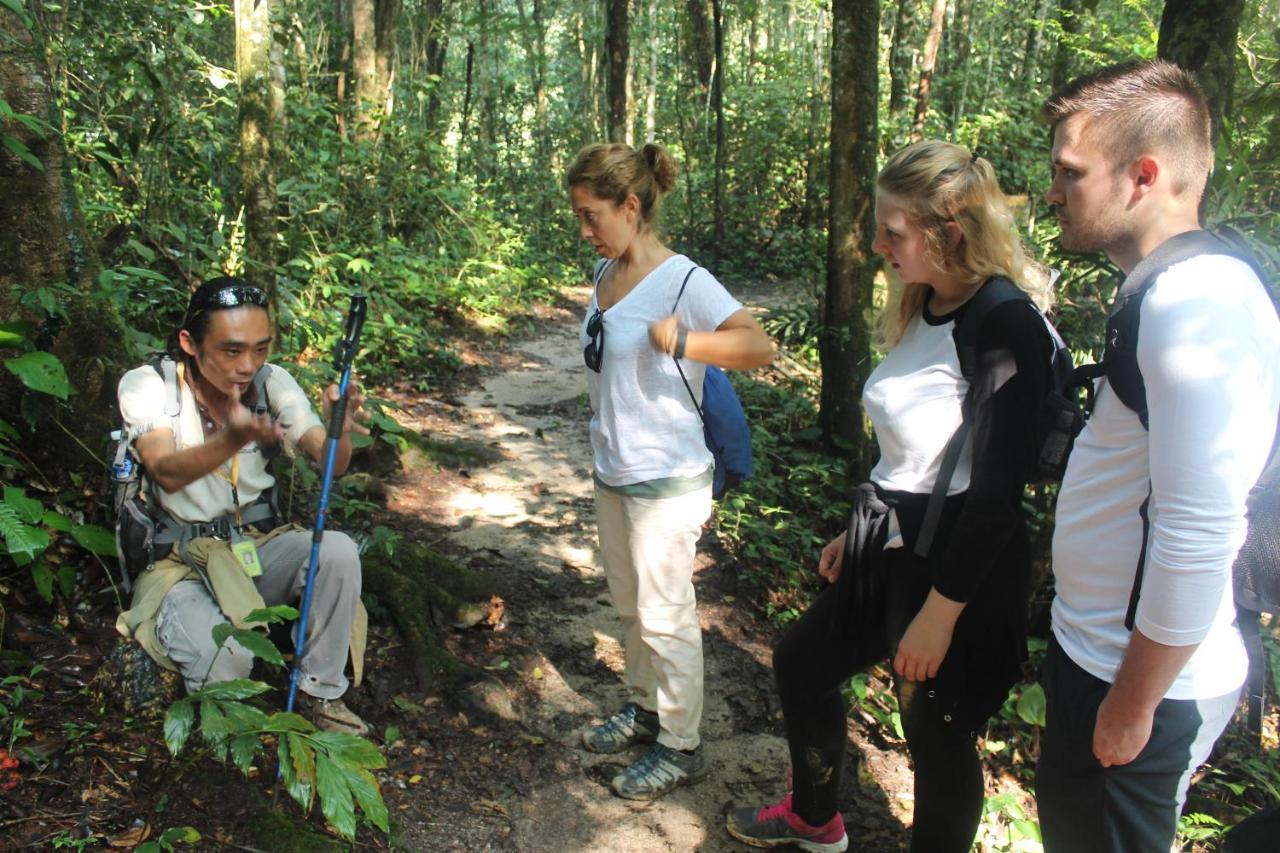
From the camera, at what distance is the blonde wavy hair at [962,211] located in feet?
7.19

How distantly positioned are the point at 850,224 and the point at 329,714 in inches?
186

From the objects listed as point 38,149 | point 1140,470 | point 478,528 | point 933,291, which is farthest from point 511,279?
point 1140,470

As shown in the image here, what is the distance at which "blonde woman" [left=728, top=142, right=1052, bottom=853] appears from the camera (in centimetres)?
210

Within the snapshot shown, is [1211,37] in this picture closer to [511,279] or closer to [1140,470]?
[1140,470]

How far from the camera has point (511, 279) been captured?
12062 millimetres

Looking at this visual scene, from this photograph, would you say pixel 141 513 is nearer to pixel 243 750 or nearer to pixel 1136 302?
pixel 243 750

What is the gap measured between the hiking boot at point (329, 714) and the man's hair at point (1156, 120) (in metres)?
2.99

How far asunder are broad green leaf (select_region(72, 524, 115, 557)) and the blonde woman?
2.57 metres

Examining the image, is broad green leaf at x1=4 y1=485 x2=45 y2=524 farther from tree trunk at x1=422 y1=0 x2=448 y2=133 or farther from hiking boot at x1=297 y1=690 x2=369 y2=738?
tree trunk at x1=422 y1=0 x2=448 y2=133

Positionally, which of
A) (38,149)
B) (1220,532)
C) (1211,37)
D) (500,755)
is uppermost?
(1211,37)

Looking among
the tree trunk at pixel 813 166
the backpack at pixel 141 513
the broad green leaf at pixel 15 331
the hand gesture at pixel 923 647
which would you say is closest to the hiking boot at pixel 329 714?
the backpack at pixel 141 513

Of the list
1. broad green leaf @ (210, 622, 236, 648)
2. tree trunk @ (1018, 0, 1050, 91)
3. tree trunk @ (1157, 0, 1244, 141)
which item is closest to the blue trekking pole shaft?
broad green leaf @ (210, 622, 236, 648)

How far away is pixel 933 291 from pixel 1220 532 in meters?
1.03

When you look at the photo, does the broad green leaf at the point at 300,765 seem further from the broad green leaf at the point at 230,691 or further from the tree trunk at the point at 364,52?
the tree trunk at the point at 364,52
